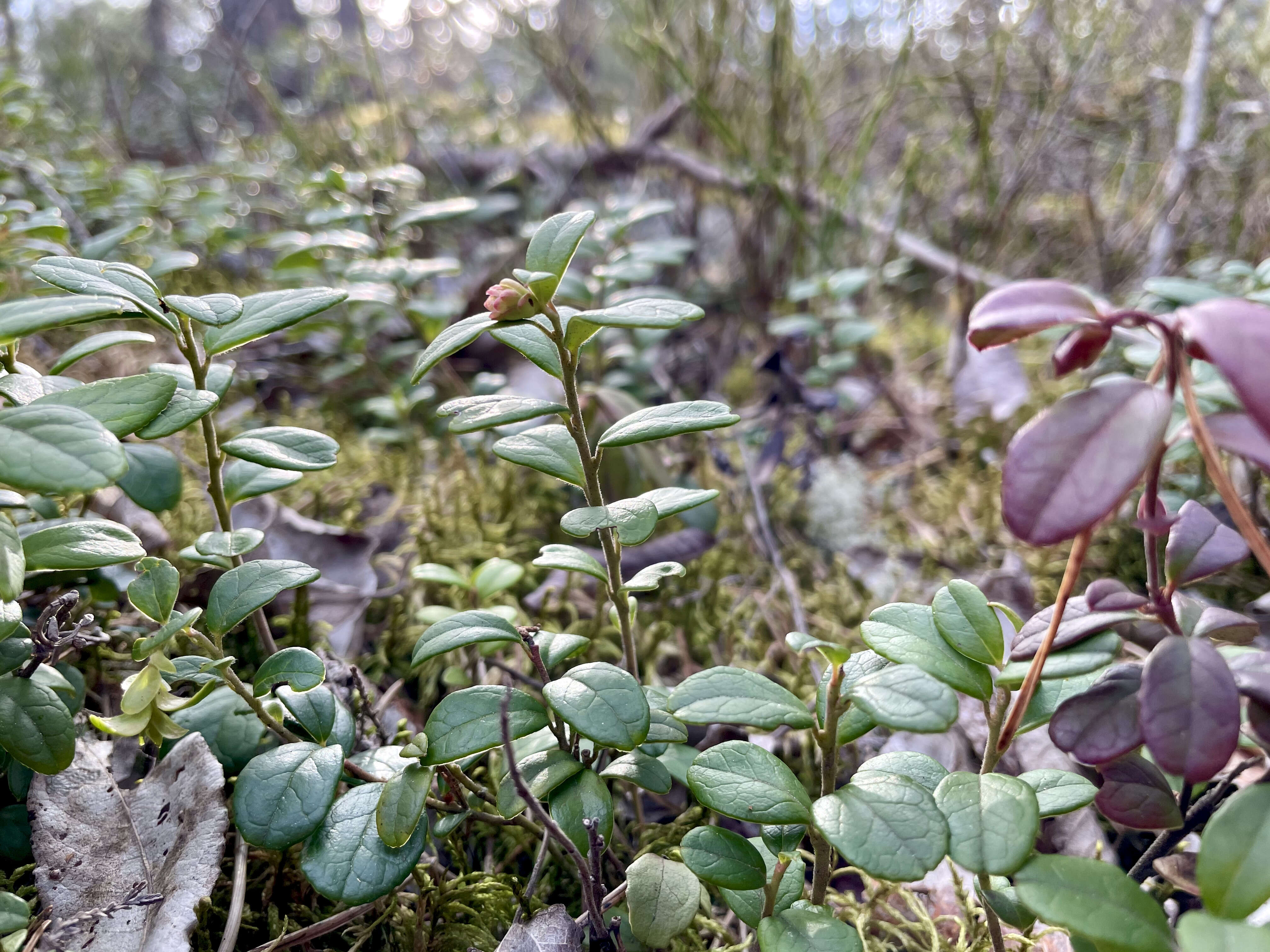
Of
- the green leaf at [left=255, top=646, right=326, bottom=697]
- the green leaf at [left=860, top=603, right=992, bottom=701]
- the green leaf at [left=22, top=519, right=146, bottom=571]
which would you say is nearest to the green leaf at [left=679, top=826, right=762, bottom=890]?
the green leaf at [left=860, top=603, right=992, bottom=701]

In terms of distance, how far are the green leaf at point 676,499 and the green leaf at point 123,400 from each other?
1.87ft

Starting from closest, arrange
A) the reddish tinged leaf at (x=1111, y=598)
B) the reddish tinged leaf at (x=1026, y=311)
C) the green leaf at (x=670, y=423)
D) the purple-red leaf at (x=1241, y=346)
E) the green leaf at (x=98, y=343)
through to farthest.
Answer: the purple-red leaf at (x=1241, y=346) < the reddish tinged leaf at (x=1026, y=311) < the reddish tinged leaf at (x=1111, y=598) < the green leaf at (x=670, y=423) < the green leaf at (x=98, y=343)

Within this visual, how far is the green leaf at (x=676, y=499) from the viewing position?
947 millimetres

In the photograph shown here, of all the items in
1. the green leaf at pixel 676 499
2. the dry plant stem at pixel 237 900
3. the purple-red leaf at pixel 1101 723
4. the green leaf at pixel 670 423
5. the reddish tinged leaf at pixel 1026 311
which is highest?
the reddish tinged leaf at pixel 1026 311

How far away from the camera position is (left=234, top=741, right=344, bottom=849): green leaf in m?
0.89

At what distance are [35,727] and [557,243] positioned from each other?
2.78 ft

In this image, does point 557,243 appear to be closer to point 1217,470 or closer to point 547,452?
point 547,452

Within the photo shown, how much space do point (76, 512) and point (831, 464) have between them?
195 cm

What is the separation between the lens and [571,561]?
3.20ft

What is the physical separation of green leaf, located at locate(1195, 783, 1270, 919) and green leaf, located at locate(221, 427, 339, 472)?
3.13ft

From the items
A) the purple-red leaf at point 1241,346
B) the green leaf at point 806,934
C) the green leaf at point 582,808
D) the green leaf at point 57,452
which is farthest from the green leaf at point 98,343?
the purple-red leaf at point 1241,346

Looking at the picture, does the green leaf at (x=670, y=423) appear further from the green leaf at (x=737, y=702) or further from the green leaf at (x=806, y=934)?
the green leaf at (x=806, y=934)

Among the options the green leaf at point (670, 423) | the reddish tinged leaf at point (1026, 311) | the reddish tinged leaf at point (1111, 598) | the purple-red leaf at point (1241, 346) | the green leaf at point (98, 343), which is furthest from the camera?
the green leaf at point (98, 343)

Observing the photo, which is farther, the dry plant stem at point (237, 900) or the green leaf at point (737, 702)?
the dry plant stem at point (237, 900)
